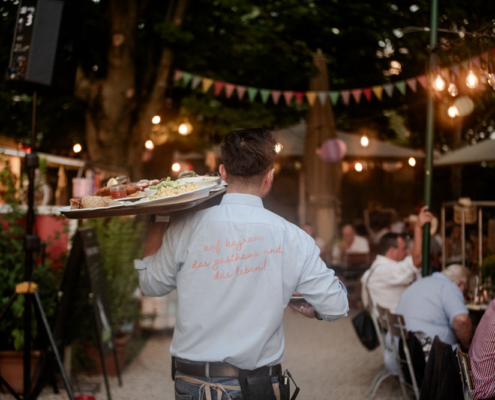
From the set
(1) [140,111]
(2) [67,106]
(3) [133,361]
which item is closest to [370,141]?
(1) [140,111]

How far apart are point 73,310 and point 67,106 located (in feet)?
18.7

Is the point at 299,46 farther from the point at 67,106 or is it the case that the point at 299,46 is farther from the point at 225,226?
the point at 225,226

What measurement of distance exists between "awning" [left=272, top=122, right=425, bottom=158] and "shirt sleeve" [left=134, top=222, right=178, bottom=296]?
760 cm

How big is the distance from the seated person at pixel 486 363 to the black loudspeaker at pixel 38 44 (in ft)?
11.1

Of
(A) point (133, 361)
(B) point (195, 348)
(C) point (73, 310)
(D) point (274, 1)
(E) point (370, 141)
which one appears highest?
(D) point (274, 1)

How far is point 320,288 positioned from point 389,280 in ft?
11.8

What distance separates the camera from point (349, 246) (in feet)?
29.8

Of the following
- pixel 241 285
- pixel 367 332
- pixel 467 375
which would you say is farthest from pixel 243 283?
pixel 367 332

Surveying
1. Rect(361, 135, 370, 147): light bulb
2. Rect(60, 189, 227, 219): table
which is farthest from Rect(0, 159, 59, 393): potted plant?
Rect(361, 135, 370, 147): light bulb

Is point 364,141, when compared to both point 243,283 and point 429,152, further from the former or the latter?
point 243,283

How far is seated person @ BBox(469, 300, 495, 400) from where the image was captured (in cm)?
278

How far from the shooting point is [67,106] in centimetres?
951

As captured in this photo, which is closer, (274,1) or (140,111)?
(140,111)

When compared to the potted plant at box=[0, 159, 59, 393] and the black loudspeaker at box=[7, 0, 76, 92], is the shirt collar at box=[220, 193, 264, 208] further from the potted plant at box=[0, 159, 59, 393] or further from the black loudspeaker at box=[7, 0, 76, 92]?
the potted plant at box=[0, 159, 59, 393]
